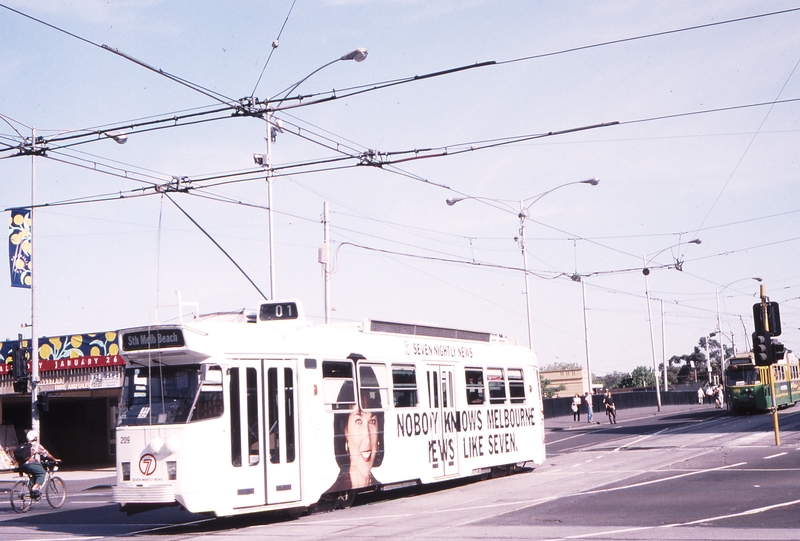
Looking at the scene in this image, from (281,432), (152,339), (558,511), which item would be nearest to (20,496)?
(152,339)

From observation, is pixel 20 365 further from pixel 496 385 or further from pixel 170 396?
pixel 170 396

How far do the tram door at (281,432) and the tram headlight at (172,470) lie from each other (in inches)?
56.9

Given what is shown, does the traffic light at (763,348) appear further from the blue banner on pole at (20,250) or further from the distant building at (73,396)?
the blue banner on pole at (20,250)

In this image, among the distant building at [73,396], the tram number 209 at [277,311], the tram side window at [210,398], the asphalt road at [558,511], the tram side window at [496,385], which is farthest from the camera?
the distant building at [73,396]

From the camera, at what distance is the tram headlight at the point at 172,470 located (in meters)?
13.0

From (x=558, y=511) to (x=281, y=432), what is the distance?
14.4ft

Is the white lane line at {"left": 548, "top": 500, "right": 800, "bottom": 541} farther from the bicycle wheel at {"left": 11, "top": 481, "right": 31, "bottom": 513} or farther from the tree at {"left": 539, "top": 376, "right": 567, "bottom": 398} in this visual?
the tree at {"left": 539, "top": 376, "right": 567, "bottom": 398}

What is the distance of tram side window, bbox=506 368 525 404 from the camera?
68.1 feet

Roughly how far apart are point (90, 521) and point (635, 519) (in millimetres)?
9546

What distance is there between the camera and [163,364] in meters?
13.7

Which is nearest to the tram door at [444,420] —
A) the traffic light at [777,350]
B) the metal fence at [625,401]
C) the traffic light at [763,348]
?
the traffic light at [763,348]

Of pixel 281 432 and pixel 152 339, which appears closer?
pixel 152 339

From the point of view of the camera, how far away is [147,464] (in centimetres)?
1317

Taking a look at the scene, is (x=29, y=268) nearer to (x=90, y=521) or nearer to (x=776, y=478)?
(x=90, y=521)
